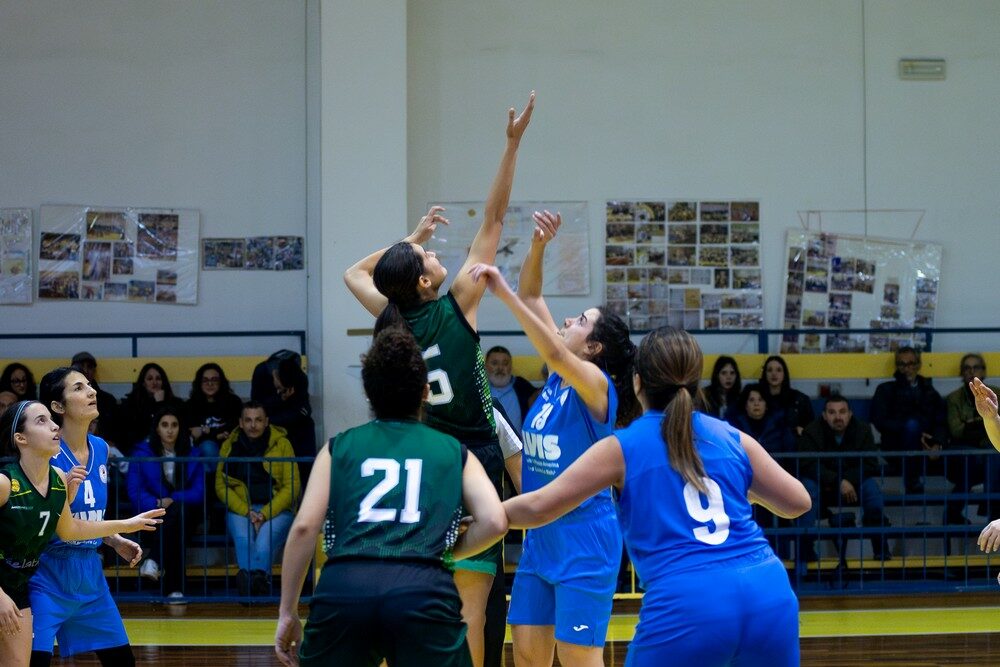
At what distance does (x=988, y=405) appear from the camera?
462 centimetres

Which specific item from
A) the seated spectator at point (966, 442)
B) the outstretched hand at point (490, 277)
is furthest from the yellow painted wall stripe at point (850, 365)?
the outstretched hand at point (490, 277)

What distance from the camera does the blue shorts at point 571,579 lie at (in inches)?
171

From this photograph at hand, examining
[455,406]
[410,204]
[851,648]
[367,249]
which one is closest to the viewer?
[455,406]

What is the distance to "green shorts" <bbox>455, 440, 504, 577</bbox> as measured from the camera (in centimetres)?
411

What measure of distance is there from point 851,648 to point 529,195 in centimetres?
534

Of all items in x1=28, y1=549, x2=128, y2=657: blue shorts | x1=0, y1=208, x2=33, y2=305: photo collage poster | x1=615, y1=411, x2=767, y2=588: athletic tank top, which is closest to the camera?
x1=615, y1=411, x2=767, y2=588: athletic tank top

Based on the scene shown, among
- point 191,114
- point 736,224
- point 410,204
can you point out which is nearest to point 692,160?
point 736,224

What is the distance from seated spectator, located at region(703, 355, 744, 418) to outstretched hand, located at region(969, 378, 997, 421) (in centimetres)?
512

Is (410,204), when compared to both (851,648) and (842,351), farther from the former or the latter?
(851,648)

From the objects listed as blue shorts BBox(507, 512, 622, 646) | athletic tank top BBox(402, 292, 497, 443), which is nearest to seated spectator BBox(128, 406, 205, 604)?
blue shorts BBox(507, 512, 622, 646)

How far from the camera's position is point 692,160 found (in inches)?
440

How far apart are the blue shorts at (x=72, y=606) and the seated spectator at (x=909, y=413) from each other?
6.79 metres

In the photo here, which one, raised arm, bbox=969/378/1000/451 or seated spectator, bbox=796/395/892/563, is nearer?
raised arm, bbox=969/378/1000/451

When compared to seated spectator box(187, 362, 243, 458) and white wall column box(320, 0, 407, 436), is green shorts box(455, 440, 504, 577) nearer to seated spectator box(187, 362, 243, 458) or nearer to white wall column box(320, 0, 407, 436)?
seated spectator box(187, 362, 243, 458)
